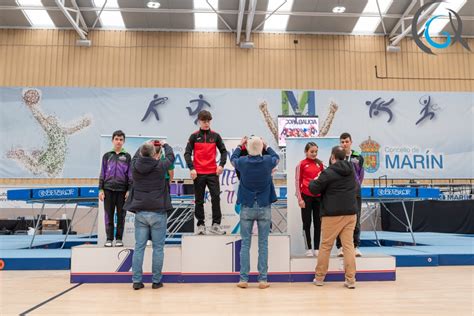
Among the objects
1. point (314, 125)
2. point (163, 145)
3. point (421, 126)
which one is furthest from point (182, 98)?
point (163, 145)

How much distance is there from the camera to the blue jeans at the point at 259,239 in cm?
374

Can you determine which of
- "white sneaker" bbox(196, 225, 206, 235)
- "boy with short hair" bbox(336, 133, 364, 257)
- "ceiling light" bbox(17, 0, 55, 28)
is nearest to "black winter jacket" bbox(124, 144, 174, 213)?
"white sneaker" bbox(196, 225, 206, 235)

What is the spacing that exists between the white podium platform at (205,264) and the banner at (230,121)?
297 inches

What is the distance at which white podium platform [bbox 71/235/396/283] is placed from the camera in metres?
4.04

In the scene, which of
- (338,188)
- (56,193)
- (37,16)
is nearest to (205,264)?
(338,188)

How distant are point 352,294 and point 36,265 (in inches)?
145

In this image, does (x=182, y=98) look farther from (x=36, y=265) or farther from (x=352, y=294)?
(x=352, y=294)

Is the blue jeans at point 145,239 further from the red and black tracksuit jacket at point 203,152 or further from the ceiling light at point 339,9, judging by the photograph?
the ceiling light at point 339,9

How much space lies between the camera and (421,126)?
12.3m

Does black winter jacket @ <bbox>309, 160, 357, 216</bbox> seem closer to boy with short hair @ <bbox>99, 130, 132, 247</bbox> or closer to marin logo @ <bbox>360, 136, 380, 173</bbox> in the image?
boy with short hair @ <bbox>99, 130, 132, 247</bbox>

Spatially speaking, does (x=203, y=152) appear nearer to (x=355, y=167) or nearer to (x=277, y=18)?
(x=355, y=167)

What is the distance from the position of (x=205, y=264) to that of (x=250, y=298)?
0.92 meters

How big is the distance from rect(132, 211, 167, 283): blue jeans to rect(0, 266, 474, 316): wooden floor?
17 centimetres

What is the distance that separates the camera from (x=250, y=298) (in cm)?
325
